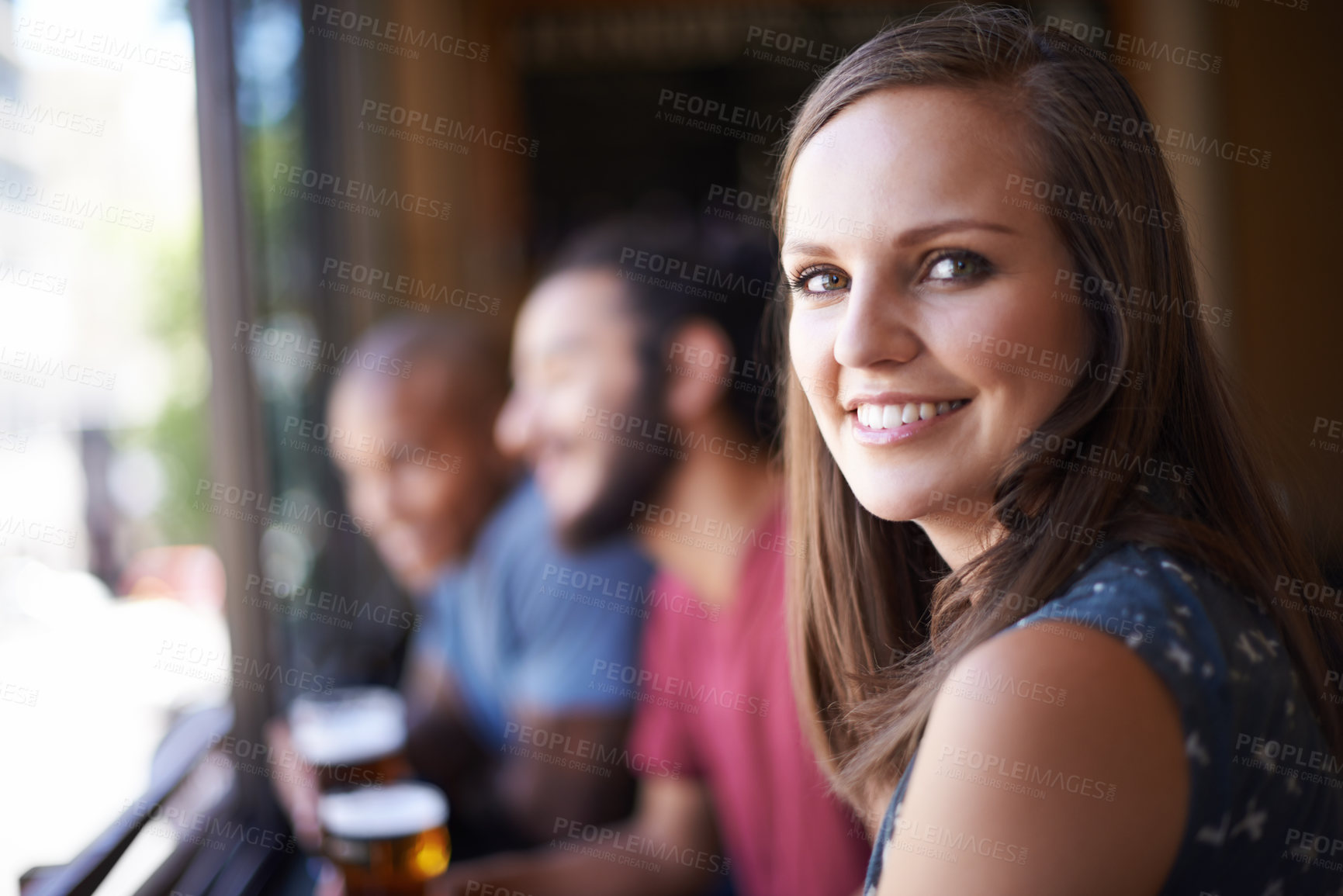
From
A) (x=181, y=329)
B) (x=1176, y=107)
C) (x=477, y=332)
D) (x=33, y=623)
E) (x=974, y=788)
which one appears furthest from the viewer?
(x=1176, y=107)

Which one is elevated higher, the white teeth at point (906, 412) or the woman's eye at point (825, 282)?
the woman's eye at point (825, 282)

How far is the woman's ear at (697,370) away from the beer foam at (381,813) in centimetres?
69

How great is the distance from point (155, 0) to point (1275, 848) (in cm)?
170

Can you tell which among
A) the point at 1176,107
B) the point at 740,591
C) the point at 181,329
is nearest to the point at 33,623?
the point at 181,329

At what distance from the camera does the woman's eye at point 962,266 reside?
1.90 ft

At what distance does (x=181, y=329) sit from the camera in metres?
1.69

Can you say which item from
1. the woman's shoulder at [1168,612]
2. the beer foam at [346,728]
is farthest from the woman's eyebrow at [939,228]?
the beer foam at [346,728]

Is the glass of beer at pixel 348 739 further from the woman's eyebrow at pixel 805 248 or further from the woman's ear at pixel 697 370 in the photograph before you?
the woman's eyebrow at pixel 805 248

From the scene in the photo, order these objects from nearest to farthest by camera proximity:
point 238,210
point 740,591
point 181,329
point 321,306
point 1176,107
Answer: point 740,591
point 181,329
point 238,210
point 321,306
point 1176,107

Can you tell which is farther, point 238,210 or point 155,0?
point 238,210

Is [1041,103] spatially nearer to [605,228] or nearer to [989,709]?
[989,709]

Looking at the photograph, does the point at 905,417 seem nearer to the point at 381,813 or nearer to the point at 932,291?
the point at 932,291

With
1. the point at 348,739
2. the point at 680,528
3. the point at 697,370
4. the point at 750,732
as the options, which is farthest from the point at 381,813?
the point at 697,370

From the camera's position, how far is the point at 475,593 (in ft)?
7.21
